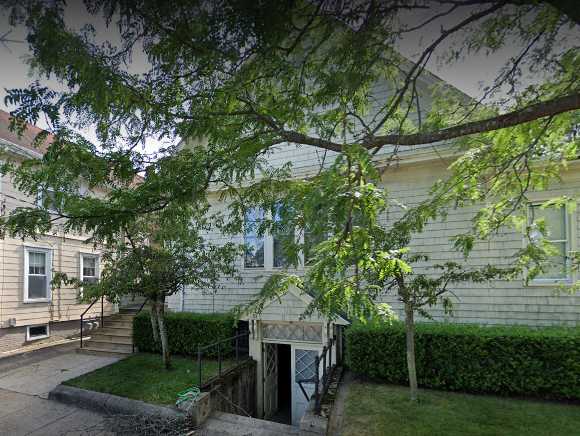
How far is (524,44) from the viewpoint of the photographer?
13.3ft

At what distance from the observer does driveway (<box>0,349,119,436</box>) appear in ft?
19.7

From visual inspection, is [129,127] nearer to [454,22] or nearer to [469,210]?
[454,22]

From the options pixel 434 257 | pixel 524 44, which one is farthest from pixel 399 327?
pixel 524 44

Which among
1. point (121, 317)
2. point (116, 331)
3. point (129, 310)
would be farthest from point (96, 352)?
point (129, 310)

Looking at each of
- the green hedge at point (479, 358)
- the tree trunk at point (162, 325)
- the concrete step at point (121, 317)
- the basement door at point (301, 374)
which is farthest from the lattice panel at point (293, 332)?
the concrete step at point (121, 317)

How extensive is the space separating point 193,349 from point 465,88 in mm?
8875

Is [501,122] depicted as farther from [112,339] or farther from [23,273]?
[23,273]

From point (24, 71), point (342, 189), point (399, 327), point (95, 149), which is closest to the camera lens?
point (342, 189)

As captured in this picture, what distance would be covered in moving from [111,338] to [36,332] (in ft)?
9.24

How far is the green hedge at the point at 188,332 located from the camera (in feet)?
30.6

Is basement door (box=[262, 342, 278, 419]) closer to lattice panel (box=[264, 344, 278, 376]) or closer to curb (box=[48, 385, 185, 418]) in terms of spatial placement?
lattice panel (box=[264, 344, 278, 376])

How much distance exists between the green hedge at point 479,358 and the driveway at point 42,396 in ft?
17.4

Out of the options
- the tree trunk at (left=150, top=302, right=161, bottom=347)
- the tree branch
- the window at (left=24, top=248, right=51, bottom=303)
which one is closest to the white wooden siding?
the window at (left=24, top=248, right=51, bottom=303)

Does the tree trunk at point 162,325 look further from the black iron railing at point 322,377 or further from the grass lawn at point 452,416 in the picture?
the grass lawn at point 452,416
